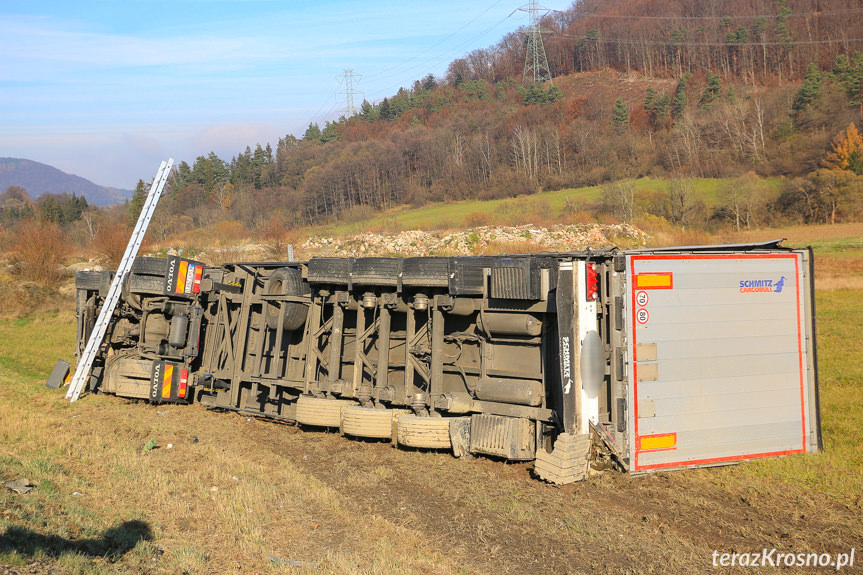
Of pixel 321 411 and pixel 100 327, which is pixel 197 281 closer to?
pixel 100 327

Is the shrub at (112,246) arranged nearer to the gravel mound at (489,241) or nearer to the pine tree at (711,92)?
the gravel mound at (489,241)

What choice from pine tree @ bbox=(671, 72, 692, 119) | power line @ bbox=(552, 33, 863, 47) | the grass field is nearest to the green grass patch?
the grass field

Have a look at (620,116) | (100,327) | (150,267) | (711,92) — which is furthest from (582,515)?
(711,92)

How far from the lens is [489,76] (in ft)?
390

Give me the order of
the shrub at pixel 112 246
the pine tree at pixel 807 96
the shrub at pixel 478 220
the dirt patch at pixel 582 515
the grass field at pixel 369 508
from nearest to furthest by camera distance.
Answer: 1. the grass field at pixel 369 508
2. the dirt patch at pixel 582 515
3. the shrub at pixel 112 246
4. the shrub at pixel 478 220
5. the pine tree at pixel 807 96

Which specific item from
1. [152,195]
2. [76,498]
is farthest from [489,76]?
[76,498]

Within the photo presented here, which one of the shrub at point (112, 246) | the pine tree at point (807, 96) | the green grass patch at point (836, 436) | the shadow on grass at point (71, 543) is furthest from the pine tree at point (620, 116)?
the shadow on grass at point (71, 543)

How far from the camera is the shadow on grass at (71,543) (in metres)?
4.82

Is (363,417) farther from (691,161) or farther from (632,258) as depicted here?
(691,161)

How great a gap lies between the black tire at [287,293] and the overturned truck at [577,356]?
0.51 m

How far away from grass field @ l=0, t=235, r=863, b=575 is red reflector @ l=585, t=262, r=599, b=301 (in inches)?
83.1

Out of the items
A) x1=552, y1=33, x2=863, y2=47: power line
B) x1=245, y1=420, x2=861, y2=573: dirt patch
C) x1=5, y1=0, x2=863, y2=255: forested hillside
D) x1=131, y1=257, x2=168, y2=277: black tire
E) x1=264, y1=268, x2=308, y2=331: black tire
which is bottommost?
x1=245, y1=420, x2=861, y2=573: dirt patch

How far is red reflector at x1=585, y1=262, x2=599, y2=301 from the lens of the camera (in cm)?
743

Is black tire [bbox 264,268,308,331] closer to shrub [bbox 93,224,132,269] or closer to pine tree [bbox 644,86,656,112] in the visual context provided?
shrub [bbox 93,224,132,269]
